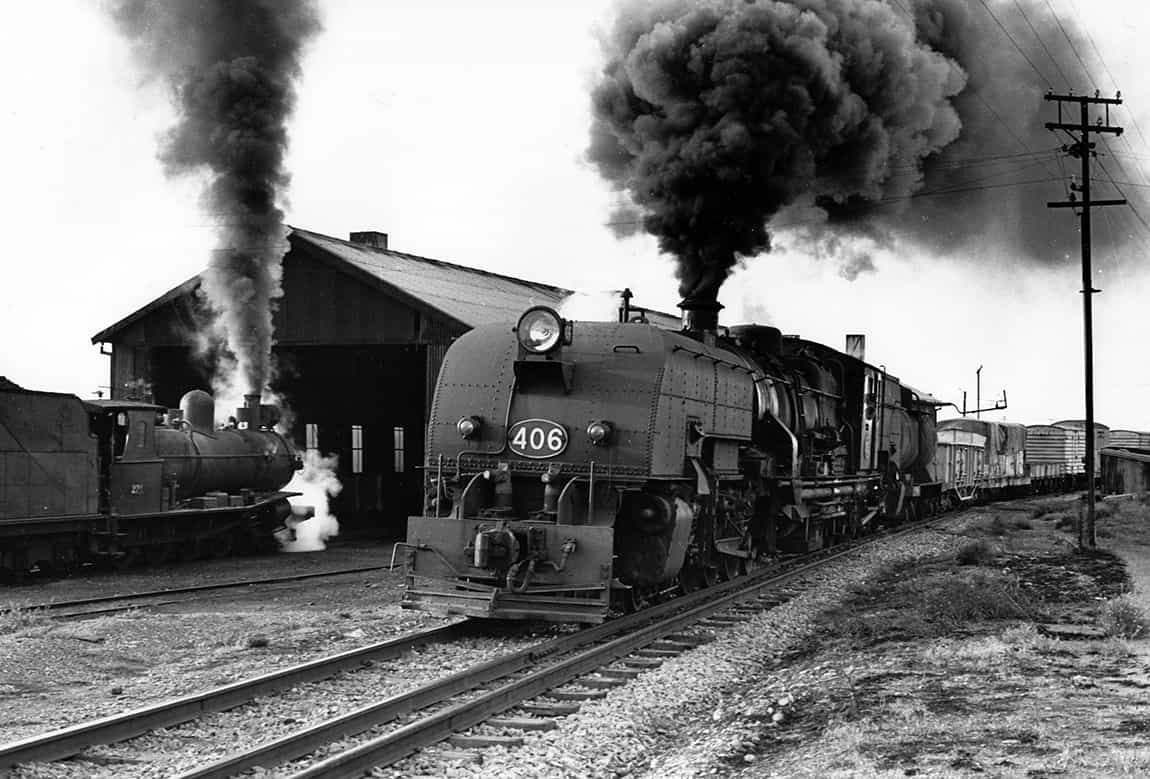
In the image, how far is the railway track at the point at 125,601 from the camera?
13.3 meters

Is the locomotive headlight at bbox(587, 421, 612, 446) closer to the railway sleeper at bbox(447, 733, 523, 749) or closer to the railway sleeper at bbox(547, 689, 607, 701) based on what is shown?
the railway sleeper at bbox(547, 689, 607, 701)

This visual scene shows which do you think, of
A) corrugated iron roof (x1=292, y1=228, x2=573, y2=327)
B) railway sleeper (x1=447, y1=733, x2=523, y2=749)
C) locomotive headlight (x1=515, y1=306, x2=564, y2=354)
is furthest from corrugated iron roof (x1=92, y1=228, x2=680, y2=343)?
railway sleeper (x1=447, y1=733, x2=523, y2=749)

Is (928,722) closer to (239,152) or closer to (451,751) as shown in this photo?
(451,751)

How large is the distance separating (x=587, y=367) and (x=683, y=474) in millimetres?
1612

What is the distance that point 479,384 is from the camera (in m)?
12.0

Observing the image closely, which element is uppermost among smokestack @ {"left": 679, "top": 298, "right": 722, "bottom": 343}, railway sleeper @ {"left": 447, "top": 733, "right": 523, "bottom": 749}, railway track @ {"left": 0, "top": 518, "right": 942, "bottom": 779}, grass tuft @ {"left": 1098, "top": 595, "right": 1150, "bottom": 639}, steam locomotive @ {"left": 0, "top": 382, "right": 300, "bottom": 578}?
smokestack @ {"left": 679, "top": 298, "right": 722, "bottom": 343}

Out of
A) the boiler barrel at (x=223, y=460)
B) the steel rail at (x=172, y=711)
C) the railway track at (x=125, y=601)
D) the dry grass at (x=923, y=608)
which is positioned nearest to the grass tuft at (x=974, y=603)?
the dry grass at (x=923, y=608)

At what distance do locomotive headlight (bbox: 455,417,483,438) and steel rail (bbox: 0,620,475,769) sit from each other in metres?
2.40

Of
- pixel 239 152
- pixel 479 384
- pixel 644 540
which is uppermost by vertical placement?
pixel 239 152

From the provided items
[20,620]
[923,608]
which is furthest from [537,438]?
[20,620]

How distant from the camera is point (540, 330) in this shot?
11.6 metres

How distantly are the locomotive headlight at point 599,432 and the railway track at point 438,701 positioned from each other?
6.00 feet

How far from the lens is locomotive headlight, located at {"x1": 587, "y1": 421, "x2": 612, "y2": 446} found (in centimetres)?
1127

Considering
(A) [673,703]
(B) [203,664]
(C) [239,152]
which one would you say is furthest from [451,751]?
(C) [239,152]
